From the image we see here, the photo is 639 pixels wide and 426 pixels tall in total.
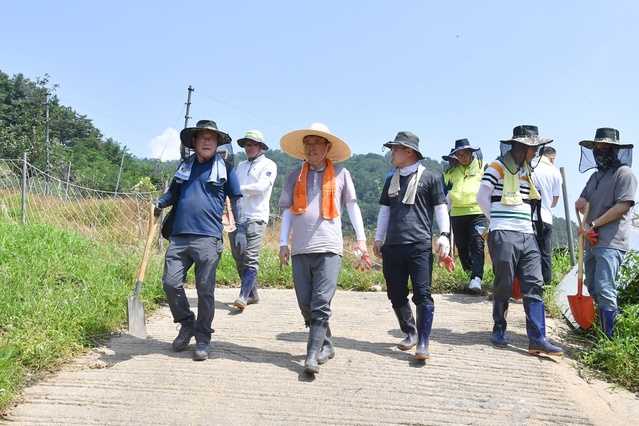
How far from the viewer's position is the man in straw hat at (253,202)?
20.0 ft

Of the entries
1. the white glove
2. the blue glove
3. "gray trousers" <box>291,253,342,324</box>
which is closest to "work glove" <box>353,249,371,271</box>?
"gray trousers" <box>291,253,342,324</box>

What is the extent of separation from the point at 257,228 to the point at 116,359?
6.88ft

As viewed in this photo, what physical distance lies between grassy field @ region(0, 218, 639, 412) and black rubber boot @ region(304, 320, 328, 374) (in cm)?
191

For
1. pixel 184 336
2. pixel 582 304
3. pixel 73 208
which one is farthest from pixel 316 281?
pixel 73 208

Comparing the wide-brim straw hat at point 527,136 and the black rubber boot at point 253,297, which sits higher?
the wide-brim straw hat at point 527,136

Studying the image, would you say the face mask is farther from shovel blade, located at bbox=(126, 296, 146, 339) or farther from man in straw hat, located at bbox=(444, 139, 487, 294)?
shovel blade, located at bbox=(126, 296, 146, 339)

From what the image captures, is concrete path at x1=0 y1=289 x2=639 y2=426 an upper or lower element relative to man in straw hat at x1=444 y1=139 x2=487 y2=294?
lower

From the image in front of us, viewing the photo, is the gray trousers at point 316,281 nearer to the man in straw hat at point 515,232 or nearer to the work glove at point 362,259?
the work glove at point 362,259

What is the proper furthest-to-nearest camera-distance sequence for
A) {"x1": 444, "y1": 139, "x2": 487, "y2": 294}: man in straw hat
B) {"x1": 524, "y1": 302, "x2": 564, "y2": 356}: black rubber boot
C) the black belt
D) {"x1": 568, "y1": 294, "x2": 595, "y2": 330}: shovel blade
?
{"x1": 444, "y1": 139, "x2": 487, "y2": 294}: man in straw hat, {"x1": 568, "y1": 294, "x2": 595, "y2": 330}: shovel blade, the black belt, {"x1": 524, "y1": 302, "x2": 564, "y2": 356}: black rubber boot

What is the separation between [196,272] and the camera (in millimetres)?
4617

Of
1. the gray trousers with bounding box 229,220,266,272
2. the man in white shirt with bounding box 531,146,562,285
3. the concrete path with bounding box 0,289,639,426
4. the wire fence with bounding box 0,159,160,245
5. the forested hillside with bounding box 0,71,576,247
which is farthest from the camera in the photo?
the forested hillside with bounding box 0,71,576,247

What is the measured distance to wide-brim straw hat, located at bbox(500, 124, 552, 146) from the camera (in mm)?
4836

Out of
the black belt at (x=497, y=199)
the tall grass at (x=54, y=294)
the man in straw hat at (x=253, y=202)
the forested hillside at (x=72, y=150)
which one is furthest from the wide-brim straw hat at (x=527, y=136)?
the forested hillside at (x=72, y=150)

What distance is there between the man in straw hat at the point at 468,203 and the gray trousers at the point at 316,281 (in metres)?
2.91
